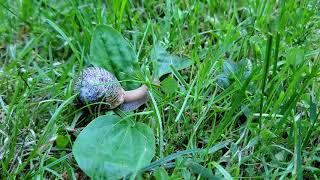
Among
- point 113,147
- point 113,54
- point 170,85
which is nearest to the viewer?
point 113,147

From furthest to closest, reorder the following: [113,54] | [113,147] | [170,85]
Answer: [113,54] → [170,85] → [113,147]

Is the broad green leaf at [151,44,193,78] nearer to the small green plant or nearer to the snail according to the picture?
the small green plant

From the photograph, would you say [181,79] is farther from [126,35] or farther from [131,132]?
[126,35]

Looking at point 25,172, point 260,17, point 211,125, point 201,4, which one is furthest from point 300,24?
point 25,172

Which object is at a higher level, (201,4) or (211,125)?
(201,4)

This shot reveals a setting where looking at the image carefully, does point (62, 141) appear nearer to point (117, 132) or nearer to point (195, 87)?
point (117, 132)

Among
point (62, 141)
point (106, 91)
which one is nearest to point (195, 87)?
point (106, 91)
